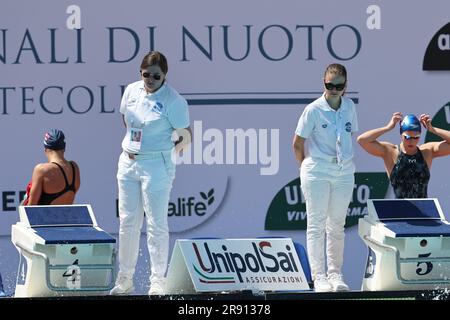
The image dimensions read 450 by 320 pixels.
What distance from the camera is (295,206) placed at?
11750 mm

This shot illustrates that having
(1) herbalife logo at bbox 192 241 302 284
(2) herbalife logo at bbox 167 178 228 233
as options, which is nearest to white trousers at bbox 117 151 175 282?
(1) herbalife logo at bbox 192 241 302 284

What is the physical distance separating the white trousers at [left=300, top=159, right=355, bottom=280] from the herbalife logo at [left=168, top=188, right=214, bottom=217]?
1.95 m

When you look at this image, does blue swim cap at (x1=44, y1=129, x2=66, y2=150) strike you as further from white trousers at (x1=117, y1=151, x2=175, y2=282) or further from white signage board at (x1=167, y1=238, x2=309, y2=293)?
white signage board at (x1=167, y1=238, x2=309, y2=293)

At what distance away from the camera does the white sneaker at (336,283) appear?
9.75m

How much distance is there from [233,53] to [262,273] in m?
2.54

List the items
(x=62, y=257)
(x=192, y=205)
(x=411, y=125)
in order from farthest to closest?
(x=192, y=205) → (x=411, y=125) → (x=62, y=257)

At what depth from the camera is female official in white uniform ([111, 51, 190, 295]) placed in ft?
31.8

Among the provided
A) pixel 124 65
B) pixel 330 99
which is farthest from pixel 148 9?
pixel 330 99

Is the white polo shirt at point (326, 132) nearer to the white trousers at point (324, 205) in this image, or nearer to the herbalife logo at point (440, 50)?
the white trousers at point (324, 205)

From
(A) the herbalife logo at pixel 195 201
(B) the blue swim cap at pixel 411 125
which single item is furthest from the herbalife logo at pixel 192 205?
Result: (B) the blue swim cap at pixel 411 125

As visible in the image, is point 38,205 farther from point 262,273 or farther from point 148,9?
point 148,9

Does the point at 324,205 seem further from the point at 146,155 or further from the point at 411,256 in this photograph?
the point at 146,155

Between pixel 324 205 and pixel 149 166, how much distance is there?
1184 mm

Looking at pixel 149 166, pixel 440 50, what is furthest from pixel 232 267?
pixel 440 50
